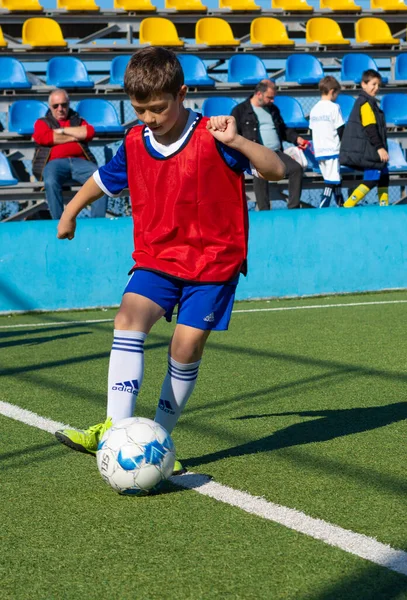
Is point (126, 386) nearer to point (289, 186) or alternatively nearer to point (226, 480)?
point (226, 480)

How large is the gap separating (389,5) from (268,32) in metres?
3.17

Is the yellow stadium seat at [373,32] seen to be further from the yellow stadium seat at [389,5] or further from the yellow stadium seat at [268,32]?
the yellow stadium seat at [268,32]

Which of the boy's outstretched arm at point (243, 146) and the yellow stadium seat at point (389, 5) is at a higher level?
the boy's outstretched arm at point (243, 146)

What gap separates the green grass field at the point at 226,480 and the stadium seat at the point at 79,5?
9.69m

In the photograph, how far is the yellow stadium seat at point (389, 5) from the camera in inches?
705

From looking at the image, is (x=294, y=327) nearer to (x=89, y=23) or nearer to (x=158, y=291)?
(x=158, y=291)

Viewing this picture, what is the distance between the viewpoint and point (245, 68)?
15250mm

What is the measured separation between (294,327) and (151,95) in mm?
4789

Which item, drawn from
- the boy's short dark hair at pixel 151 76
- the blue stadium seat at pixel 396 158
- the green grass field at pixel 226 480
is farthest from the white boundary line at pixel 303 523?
the blue stadium seat at pixel 396 158

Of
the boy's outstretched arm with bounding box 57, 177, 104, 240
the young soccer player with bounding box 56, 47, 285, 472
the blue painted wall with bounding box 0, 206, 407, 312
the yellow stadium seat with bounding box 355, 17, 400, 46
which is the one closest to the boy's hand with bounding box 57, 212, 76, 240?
the boy's outstretched arm with bounding box 57, 177, 104, 240

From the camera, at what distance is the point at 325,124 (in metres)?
12.7

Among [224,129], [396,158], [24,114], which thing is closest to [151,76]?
[224,129]

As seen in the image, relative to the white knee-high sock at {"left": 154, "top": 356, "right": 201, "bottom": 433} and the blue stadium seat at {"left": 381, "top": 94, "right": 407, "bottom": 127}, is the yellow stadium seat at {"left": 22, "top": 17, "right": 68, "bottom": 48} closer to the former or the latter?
the blue stadium seat at {"left": 381, "top": 94, "right": 407, "bottom": 127}

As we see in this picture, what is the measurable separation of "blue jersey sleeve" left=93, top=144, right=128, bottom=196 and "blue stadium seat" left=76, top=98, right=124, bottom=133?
9689mm
